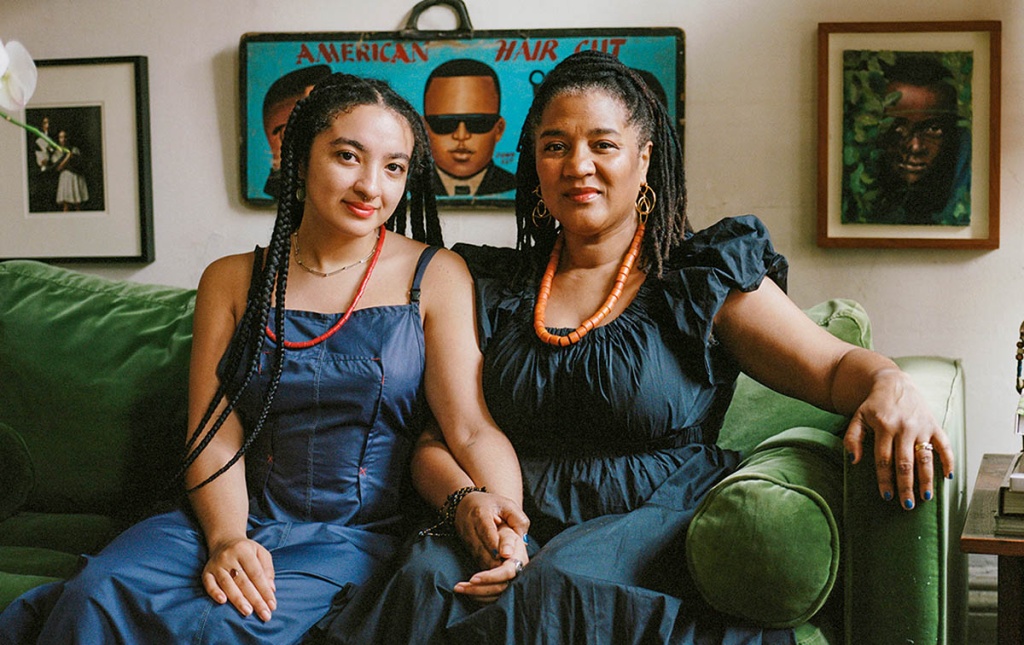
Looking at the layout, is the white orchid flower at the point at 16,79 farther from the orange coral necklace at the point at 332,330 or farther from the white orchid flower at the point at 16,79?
the orange coral necklace at the point at 332,330

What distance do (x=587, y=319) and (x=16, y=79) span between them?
0.93m

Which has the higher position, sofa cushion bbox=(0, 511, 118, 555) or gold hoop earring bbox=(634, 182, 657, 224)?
gold hoop earring bbox=(634, 182, 657, 224)

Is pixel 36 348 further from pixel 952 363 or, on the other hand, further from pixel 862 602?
pixel 952 363

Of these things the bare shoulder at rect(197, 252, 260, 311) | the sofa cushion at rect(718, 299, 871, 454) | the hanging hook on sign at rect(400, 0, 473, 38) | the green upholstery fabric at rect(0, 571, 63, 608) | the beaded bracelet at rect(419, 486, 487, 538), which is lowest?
the green upholstery fabric at rect(0, 571, 63, 608)

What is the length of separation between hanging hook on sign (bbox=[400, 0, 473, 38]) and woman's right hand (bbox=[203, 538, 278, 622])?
138 centimetres

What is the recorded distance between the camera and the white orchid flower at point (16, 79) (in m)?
1.22

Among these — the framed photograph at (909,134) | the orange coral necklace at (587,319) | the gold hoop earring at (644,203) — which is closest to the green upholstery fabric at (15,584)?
the orange coral necklace at (587,319)

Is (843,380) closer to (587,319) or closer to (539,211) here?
(587,319)

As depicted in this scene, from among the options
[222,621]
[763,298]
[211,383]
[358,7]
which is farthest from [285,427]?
[358,7]

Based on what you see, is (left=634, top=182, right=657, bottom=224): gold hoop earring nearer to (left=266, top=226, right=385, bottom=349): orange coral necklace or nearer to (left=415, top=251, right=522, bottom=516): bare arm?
(left=415, top=251, right=522, bottom=516): bare arm

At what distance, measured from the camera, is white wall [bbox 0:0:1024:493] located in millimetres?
2285

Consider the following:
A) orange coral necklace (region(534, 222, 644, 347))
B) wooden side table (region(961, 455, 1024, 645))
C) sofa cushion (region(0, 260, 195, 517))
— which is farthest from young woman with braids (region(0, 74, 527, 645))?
wooden side table (region(961, 455, 1024, 645))

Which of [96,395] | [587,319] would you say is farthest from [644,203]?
[96,395]

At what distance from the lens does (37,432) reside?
6.90 feet
